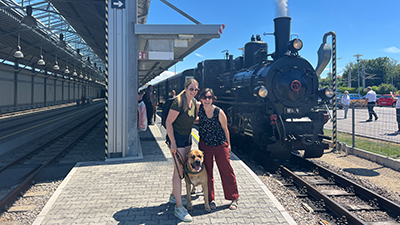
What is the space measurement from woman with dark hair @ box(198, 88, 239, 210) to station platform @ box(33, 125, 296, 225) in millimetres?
316

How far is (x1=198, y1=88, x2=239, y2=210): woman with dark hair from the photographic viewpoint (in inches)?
160

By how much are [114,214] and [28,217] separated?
1.74 metres

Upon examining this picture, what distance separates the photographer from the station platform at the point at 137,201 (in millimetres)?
3791

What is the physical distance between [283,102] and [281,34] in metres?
2.29

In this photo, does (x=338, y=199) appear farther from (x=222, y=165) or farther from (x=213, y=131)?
(x=213, y=131)

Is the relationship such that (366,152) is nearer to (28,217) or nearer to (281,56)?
(281,56)

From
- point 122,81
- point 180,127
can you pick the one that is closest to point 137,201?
point 180,127

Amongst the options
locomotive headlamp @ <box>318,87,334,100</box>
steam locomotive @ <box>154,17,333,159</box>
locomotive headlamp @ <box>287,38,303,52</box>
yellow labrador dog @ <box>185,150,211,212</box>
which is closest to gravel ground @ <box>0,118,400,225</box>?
steam locomotive @ <box>154,17,333,159</box>

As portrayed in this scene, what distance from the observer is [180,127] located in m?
3.91

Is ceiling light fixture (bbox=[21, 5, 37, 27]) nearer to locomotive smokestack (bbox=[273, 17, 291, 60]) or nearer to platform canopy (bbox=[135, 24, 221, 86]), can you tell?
platform canopy (bbox=[135, 24, 221, 86])

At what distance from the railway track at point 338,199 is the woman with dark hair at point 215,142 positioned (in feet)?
5.29

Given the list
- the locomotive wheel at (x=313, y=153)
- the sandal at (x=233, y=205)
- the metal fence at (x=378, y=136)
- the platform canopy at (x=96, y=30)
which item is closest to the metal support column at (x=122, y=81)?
the platform canopy at (x=96, y=30)

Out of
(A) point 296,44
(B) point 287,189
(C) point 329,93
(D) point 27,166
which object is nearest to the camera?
(B) point 287,189

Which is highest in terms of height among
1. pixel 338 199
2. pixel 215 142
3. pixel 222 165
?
pixel 215 142
